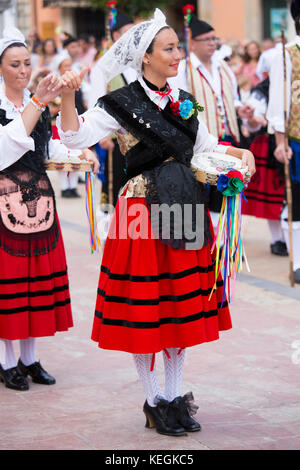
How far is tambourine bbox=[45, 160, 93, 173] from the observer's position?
478cm

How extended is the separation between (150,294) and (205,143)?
0.81m

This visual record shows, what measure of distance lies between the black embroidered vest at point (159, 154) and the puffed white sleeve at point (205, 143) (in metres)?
0.15

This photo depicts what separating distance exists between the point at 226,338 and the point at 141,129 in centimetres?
211

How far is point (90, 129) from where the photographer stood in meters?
3.92

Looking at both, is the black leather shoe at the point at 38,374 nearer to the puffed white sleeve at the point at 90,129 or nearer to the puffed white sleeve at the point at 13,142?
the puffed white sleeve at the point at 13,142

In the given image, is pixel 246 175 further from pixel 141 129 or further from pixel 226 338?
pixel 226 338

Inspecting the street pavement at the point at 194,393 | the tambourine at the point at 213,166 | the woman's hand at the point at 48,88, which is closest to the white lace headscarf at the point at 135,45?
the woman's hand at the point at 48,88

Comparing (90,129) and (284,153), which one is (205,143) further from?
(284,153)

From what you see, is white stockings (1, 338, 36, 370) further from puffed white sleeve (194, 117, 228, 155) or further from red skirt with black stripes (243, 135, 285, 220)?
red skirt with black stripes (243, 135, 285, 220)

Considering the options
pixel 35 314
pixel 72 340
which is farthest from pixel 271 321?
pixel 35 314

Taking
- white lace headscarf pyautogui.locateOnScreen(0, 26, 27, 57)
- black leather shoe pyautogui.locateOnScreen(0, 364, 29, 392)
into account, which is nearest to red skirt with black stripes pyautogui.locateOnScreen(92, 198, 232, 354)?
black leather shoe pyautogui.locateOnScreen(0, 364, 29, 392)

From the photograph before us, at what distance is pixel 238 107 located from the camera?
25.9 feet

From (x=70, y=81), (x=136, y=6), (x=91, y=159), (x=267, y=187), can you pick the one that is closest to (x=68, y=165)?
(x=91, y=159)
